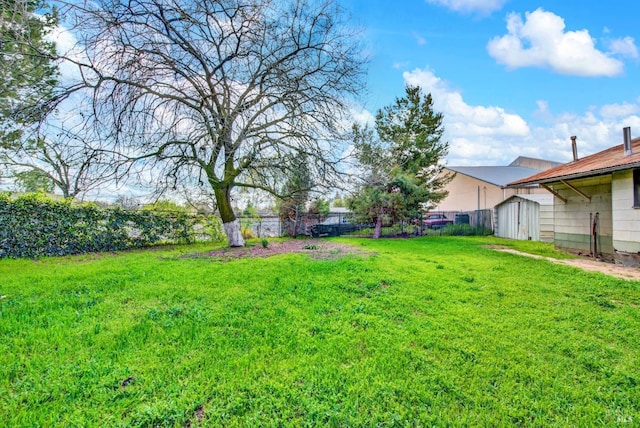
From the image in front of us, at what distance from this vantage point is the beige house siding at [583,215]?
700cm

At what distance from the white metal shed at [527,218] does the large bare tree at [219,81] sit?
8.75 meters

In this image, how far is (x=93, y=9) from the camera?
5.24 meters

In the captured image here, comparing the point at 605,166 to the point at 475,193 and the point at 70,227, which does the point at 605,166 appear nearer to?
the point at 70,227

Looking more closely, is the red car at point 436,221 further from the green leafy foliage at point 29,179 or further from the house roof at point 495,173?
the green leafy foliage at point 29,179

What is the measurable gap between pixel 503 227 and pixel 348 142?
981cm

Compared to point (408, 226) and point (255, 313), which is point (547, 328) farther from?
point (408, 226)

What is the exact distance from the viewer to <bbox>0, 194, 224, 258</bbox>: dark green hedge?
653 cm

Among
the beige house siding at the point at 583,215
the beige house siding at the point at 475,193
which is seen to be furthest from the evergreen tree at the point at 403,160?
the beige house siding at the point at 583,215

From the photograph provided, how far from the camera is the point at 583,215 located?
7.75 m

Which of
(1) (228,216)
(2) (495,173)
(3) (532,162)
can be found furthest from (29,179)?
(3) (532,162)

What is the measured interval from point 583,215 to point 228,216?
34.0 feet

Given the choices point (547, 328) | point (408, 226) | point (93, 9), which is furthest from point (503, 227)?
point (93, 9)

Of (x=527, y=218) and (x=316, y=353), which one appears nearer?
(x=316, y=353)

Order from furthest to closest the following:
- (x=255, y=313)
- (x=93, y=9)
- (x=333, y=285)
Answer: (x=93, y=9)
(x=333, y=285)
(x=255, y=313)
